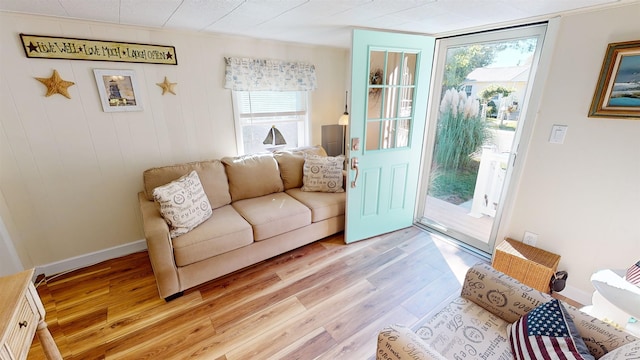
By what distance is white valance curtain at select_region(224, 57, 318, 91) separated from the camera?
2.64 m

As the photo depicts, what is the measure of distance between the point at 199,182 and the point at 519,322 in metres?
2.31

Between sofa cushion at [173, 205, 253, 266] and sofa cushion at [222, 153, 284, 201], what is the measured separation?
1.20ft

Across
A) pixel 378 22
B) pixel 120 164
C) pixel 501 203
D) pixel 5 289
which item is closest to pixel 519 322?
pixel 501 203

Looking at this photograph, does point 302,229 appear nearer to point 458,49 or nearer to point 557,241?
point 557,241

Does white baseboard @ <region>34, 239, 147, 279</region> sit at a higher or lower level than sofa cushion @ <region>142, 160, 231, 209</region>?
lower

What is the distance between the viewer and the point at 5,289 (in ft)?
3.57

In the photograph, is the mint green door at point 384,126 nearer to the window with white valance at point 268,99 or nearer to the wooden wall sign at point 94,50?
the window with white valance at point 268,99

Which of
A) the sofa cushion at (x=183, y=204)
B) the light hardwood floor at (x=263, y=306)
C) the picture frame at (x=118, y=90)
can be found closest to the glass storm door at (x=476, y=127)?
the light hardwood floor at (x=263, y=306)

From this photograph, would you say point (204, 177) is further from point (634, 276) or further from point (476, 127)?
point (634, 276)

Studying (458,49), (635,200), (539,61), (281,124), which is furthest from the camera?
(281,124)

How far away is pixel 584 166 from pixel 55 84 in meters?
3.80

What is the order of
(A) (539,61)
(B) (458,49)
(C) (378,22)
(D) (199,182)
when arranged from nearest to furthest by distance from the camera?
1. (A) (539,61)
2. (C) (378,22)
3. (D) (199,182)
4. (B) (458,49)

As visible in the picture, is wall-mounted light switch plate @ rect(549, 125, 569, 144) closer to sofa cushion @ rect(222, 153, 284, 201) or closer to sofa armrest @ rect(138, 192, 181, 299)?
sofa cushion @ rect(222, 153, 284, 201)

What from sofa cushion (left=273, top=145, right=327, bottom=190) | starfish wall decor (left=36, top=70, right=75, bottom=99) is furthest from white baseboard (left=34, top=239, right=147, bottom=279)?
sofa cushion (left=273, top=145, right=327, bottom=190)
